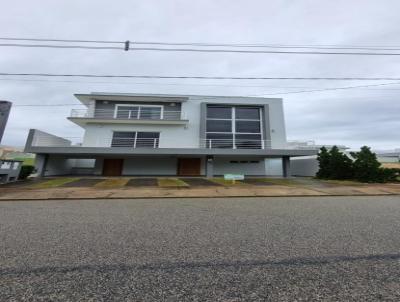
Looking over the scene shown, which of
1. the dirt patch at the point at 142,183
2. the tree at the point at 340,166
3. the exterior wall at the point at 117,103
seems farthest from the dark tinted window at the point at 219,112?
the tree at the point at 340,166

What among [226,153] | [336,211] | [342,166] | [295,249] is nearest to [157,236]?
[295,249]

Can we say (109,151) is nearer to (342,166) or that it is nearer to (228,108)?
(228,108)

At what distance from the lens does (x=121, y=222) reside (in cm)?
452

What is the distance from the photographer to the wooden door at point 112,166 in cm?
1828

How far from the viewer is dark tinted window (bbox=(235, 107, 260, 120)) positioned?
19.1 m

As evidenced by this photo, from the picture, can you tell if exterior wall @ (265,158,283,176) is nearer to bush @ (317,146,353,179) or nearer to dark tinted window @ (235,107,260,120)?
bush @ (317,146,353,179)

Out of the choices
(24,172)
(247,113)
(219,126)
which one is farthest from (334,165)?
(24,172)

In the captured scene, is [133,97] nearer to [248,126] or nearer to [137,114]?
[137,114]

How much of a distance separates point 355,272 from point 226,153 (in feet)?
43.7

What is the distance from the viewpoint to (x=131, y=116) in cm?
1855

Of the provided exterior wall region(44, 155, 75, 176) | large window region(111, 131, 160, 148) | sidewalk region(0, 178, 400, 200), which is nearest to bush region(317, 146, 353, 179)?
sidewalk region(0, 178, 400, 200)

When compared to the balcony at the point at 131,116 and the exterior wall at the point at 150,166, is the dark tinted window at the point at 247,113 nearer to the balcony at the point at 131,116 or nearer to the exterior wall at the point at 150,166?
the balcony at the point at 131,116

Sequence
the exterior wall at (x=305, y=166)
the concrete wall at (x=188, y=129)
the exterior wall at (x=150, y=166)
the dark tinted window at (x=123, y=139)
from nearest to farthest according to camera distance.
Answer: the concrete wall at (x=188, y=129), the dark tinted window at (x=123, y=139), the exterior wall at (x=150, y=166), the exterior wall at (x=305, y=166)

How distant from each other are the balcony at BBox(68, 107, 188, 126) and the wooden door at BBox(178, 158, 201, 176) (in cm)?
360
